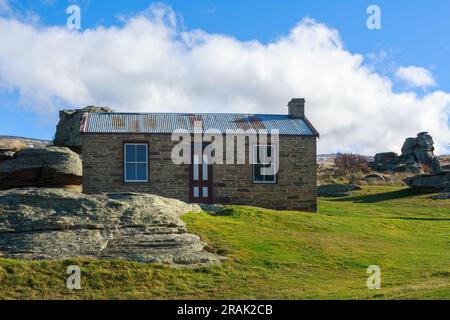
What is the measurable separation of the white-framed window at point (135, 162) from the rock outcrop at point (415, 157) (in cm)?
4188

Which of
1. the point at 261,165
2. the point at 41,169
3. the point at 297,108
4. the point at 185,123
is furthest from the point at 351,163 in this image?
the point at 41,169

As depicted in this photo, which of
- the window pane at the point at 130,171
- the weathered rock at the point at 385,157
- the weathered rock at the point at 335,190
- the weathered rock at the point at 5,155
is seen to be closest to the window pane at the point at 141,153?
the window pane at the point at 130,171

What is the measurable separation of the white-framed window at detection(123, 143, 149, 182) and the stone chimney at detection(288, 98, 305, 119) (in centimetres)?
855

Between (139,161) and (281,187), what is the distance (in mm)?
7071

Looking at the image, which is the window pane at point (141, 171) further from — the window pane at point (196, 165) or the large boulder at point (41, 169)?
the large boulder at point (41, 169)

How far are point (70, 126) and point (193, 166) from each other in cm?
1288

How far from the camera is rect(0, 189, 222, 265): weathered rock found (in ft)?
54.6

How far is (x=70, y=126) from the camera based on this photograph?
38438 millimetres

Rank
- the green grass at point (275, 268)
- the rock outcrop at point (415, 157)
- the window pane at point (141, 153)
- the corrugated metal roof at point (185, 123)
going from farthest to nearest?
the rock outcrop at point (415, 157)
the corrugated metal roof at point (185, 123)
the window pane at point (141, 153)
the green grass at point (275, 268)

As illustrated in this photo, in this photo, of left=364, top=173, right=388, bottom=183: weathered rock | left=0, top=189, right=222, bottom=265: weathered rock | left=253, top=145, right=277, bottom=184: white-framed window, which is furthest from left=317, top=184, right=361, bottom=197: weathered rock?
left=0, top=189, right=222, bottom=265: weathered rock

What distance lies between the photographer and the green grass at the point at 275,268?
562 inches

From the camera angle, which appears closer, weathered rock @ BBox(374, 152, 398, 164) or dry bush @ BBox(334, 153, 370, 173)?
dry bush @ BBox(334, 153, 370, 173)

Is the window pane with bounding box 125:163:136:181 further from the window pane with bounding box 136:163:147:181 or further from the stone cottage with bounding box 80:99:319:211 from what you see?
the window pane with bounding box 136:163:147:181

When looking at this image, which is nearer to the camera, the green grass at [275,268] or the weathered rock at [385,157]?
the green grass at [275,268]
